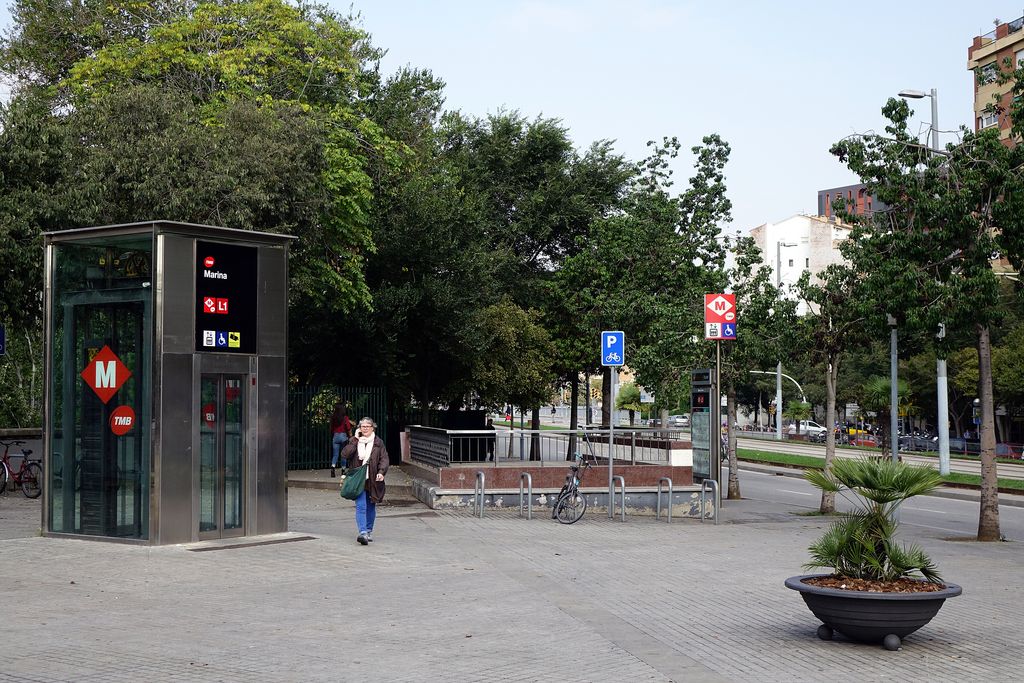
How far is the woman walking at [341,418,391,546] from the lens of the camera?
15.1 metres

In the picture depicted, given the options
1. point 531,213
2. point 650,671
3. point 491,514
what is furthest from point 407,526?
point 531,213

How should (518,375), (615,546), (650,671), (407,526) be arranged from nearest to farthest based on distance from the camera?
(650,671) < (615,546) < (407,526) < (518,375)

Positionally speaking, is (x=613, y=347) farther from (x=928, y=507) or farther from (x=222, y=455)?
(x=928, y=507)

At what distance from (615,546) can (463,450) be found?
6725 mm

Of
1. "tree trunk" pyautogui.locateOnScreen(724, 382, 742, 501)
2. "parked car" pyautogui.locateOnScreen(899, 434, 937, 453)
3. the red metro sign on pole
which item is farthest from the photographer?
"parked car" pyautogui.locateOnScreen(899, 434, 937, 453)

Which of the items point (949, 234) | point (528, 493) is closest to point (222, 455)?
point (528, 493)

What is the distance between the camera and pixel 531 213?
4088 centimetres

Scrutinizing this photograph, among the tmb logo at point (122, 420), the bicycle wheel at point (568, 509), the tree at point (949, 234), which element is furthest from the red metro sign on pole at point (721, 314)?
the tmb logo at point (122, 420)

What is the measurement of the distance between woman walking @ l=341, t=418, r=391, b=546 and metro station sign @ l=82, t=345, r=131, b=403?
9.25ft

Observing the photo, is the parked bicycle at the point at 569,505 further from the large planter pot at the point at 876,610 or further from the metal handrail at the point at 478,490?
the large planter pot at the point at 876,610

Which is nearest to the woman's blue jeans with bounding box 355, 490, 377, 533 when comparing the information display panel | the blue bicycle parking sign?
the information display panel

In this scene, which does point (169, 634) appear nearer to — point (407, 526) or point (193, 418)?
point (193, 418)

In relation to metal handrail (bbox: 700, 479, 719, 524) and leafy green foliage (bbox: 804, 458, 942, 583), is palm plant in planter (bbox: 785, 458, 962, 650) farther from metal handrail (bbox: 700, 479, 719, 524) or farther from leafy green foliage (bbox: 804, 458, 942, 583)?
metal handrail (bbox: 700, 479, 719, 524)

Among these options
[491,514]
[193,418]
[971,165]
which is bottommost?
[491,514]
